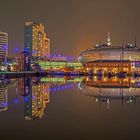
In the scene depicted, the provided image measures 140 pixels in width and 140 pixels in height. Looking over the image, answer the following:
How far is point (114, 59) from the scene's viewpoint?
5027 inches

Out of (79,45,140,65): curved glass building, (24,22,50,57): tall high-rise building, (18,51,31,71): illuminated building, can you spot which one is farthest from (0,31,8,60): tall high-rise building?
(79,45,140,65): curved glass building

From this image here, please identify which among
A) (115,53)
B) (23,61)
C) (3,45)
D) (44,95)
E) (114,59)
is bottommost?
(44,95)

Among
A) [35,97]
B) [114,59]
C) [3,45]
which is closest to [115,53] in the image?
[114,59]

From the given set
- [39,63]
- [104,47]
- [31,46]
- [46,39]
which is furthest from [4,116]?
[46,39]

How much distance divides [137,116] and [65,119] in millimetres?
2792

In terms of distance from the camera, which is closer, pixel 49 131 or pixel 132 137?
pixel 132 137

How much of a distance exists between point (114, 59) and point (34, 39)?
4676 centimetres

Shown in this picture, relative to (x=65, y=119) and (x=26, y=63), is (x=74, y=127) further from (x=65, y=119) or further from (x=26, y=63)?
(x=26, y=63)

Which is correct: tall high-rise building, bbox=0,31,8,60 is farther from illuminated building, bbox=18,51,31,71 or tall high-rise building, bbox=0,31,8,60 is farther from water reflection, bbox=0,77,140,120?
water reflection, bbox=0,77,140,120

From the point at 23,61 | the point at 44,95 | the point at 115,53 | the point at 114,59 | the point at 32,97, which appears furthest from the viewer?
the point at 115,53

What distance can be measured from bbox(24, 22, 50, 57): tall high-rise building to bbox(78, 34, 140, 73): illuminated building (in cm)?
3723

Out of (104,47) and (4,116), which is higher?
(104,47)

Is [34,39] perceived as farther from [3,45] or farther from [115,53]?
[115,53]

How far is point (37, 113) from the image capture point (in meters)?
13.2
